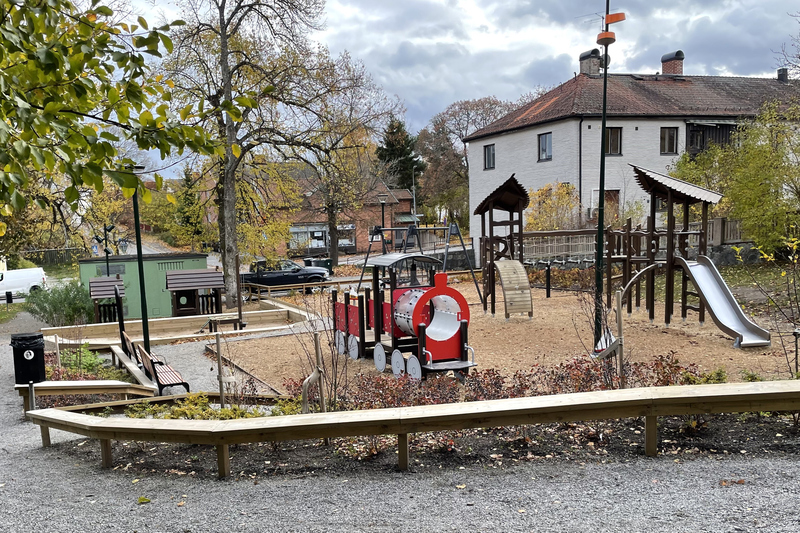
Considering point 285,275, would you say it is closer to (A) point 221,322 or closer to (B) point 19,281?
(B) point 19,281

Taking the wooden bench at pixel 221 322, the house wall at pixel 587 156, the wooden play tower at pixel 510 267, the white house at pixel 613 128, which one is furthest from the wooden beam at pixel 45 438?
the house wall at pixel 587 156

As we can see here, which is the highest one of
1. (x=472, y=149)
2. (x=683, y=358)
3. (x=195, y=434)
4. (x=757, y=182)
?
(x=472, y=149)

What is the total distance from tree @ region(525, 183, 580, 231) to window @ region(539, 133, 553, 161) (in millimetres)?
2864

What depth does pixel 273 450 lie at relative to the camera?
5496 millimetres

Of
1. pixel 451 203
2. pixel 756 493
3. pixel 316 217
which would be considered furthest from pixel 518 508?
pixel 451 203

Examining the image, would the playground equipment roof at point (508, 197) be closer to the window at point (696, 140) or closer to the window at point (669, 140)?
the window at point (669, 140)

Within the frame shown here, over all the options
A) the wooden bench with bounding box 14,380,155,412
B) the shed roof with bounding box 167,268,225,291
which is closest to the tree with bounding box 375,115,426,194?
the shed roof with bounding box 167,268,225,291

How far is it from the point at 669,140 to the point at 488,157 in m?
9.69

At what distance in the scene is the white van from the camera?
88.2 feet

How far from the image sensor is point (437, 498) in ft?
14.2

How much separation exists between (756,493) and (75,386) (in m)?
7.79

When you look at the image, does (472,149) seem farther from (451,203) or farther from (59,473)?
(59,473)

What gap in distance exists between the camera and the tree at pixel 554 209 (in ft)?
91.5

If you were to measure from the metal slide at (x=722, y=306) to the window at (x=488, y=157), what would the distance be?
75.8 feet
